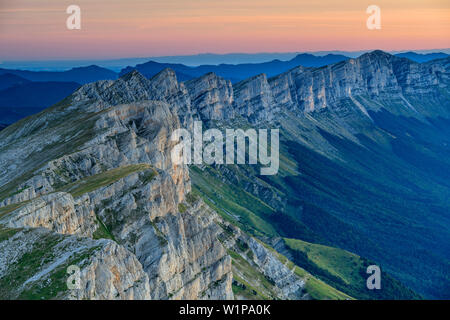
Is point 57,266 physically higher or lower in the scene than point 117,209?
higher

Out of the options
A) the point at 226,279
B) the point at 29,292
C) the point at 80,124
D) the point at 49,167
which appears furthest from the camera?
the point at 80,124

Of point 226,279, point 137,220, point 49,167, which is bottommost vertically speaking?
point 226,279

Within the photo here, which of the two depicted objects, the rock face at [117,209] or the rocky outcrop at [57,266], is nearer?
the rocky outcrop at [57,266]

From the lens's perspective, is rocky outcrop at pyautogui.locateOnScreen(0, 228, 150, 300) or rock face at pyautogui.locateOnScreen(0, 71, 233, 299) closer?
rocky outcrop at pyautogui.locateOnScreen(0, 228, 150, 300)

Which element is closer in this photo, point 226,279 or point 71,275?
point 71,275

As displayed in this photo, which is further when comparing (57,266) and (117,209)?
(117,209)
